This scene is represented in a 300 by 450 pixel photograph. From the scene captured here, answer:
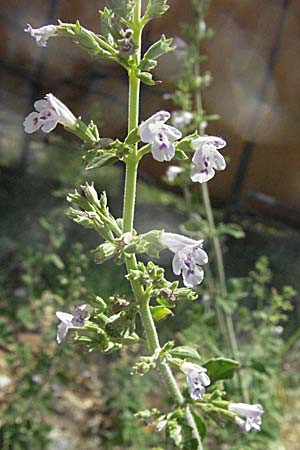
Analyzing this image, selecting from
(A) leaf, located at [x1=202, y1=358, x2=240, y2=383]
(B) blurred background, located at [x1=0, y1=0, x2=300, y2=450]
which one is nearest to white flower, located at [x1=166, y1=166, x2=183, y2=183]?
(B) blurred background, located at [x1=0, y1=0, x2=300, y2=450]

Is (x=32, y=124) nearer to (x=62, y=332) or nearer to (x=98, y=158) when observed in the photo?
(x=98, y=158)

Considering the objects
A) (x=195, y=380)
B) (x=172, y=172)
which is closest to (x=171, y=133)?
(x=195, y=380)

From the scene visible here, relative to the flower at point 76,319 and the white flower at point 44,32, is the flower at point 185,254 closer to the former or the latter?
the flower at point 76,319

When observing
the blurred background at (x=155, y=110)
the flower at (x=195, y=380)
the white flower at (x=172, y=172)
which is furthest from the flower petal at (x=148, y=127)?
the blurred background at (x=155, y=110)

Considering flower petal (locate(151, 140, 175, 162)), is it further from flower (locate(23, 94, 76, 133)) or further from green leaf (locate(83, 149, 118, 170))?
flower (locate(23, 94, 76, 133))

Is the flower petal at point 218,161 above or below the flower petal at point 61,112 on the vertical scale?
below

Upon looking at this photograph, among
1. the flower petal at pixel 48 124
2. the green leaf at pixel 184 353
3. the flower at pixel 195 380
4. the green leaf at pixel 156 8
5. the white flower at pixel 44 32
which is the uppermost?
the green leaf at pixel 156 8

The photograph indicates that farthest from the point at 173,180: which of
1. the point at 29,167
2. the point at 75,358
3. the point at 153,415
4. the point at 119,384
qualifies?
the point at 29,167
